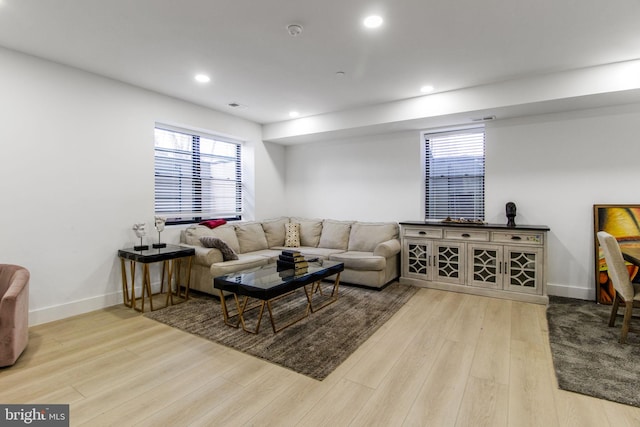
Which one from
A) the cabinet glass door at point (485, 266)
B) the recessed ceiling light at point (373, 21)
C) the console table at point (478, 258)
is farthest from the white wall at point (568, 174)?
the recessed ceiling light at point (373, 21)

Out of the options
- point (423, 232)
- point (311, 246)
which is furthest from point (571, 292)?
point (311, 246)

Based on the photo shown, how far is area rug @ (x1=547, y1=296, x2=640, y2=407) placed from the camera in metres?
2.07

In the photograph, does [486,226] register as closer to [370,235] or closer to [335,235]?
[370,235]

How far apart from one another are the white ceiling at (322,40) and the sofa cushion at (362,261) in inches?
88.0

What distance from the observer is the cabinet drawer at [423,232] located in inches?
174

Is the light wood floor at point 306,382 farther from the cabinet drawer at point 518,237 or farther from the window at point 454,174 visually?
the window at point 454,174

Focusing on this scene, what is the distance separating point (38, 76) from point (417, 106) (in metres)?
4.29

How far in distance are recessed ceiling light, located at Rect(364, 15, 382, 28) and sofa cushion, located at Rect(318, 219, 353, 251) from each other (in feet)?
10.7

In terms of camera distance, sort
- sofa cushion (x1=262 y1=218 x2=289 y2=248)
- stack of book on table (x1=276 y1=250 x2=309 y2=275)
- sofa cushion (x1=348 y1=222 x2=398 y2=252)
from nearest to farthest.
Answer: stack of book on table (x1=276 y1=250 x2=309 y2=275), sofa cushion (x1=348 y1=222 x2=398 y2=252), sofa cushion (x1=262 y1=218 x2=289 y2=248)

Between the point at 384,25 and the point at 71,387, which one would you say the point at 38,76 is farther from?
the point at 384,25

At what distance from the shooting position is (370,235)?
196 inches

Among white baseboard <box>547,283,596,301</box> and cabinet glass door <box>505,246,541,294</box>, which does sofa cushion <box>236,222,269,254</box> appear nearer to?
cabinet glass door <box>505,246,541,294</box>

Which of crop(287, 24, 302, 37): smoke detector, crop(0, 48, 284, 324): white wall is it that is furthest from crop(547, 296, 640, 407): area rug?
crop(0, 48, 284, 324): white wall

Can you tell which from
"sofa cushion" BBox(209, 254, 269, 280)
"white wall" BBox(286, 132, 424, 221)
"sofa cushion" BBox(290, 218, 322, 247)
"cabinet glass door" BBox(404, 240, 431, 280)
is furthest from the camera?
"sofa cushion" BBox(290, 218, 322, 247)
